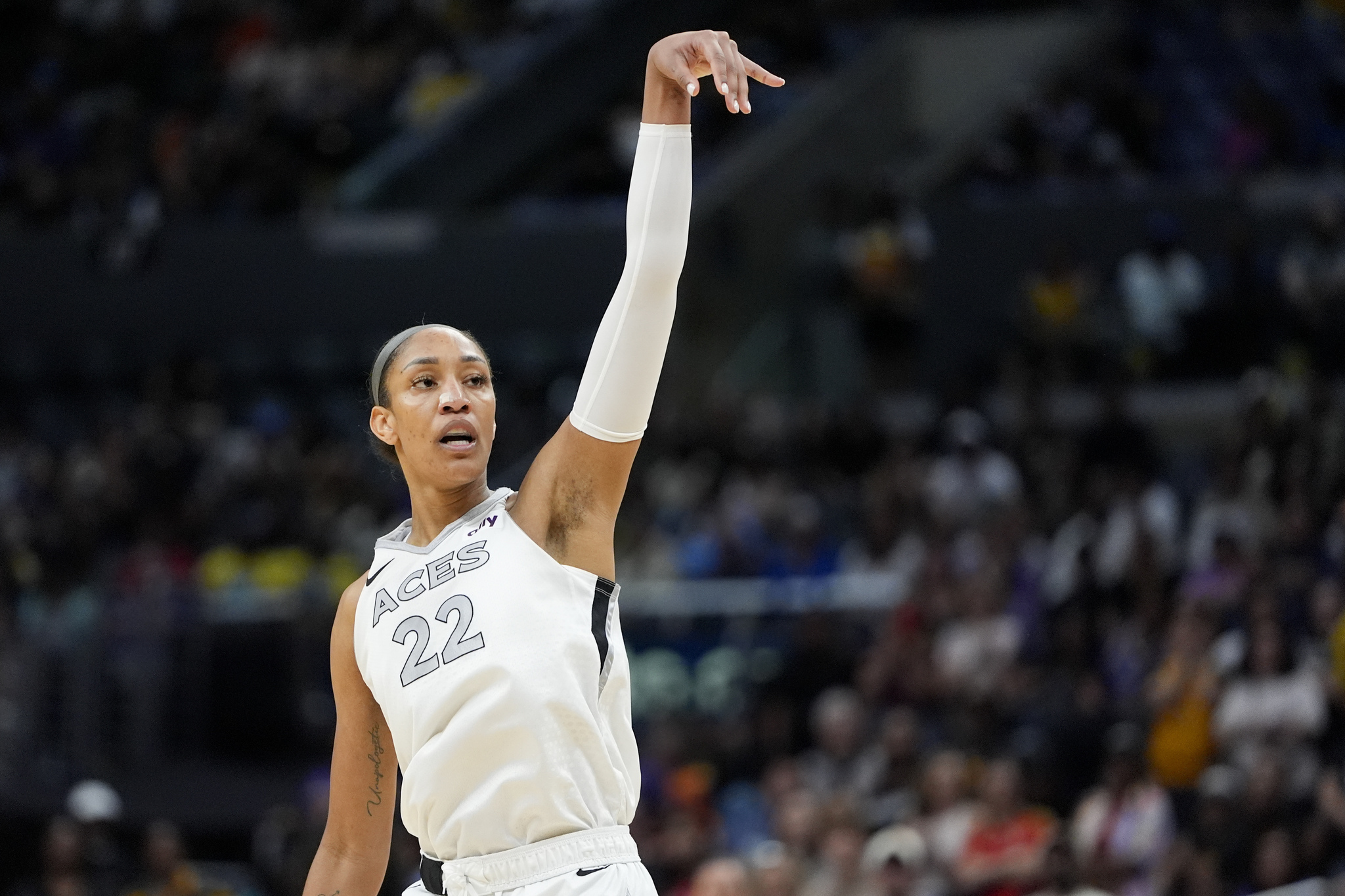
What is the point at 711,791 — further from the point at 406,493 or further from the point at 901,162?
the point at 901,162

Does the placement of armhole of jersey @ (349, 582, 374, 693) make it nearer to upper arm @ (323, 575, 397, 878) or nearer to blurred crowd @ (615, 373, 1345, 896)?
upper arm @ (323, 575, 397, 878)

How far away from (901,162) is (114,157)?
25.2 feet

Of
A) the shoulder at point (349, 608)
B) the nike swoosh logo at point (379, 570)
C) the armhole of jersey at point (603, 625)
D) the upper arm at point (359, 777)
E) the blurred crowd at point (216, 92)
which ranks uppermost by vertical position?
the blurred crowd at point (216, 92)

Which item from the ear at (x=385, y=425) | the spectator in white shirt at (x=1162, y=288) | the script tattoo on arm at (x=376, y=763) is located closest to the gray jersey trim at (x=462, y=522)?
the ear at (x=385, y=425)

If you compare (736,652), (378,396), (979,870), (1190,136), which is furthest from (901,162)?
(378,396)

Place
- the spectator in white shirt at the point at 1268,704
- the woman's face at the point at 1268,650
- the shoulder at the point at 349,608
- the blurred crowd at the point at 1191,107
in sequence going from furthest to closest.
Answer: the blurred crowd at the point at 1191,107 < the woman's face at the point at 1268,650 < the spectator in white shirt at the point at 1268,704 < the shoulder at the point at 349,608

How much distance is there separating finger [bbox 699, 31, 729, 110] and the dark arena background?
5.72m

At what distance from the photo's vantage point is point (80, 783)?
13.0 m

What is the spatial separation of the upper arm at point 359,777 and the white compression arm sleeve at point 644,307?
75 centimetres

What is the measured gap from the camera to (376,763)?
4188mm

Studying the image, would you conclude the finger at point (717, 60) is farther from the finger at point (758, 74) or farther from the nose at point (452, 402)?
the nose at point (452, 402)

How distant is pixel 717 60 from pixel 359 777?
1743 millimetres

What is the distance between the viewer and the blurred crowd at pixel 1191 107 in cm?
1644

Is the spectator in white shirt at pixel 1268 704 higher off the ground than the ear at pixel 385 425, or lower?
lower
